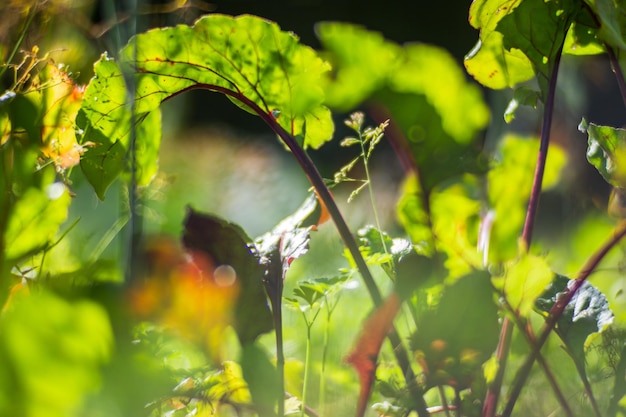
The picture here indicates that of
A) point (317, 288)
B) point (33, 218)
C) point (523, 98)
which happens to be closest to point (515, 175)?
point (523, 98)

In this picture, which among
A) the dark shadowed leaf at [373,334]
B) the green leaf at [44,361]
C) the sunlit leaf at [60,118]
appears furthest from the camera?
the sunlit leaf at [60,118]

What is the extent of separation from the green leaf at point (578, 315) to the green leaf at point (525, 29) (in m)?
0.12

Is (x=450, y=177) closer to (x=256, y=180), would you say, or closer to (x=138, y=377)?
(x=138, y=377)

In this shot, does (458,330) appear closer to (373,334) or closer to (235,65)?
(373,334)

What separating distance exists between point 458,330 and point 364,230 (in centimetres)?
11

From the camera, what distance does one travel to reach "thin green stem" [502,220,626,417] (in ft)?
1.17

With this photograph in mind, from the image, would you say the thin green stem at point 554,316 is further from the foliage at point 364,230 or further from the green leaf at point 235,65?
the green leaf at point 235,65

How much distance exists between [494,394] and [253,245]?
162mm

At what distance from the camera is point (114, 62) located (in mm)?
375

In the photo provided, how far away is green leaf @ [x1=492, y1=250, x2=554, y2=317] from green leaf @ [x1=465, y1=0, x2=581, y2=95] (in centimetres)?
11

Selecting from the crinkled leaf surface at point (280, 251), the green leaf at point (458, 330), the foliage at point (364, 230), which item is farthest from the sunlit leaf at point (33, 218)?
the green leaf at point (458, 330)

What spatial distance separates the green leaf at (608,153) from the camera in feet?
1.22

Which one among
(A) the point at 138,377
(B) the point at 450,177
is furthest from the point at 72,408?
(B) the point at 450,177

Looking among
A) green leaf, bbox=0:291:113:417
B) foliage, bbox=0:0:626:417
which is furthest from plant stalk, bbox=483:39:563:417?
green leaf, bbox=0:291:113:417
